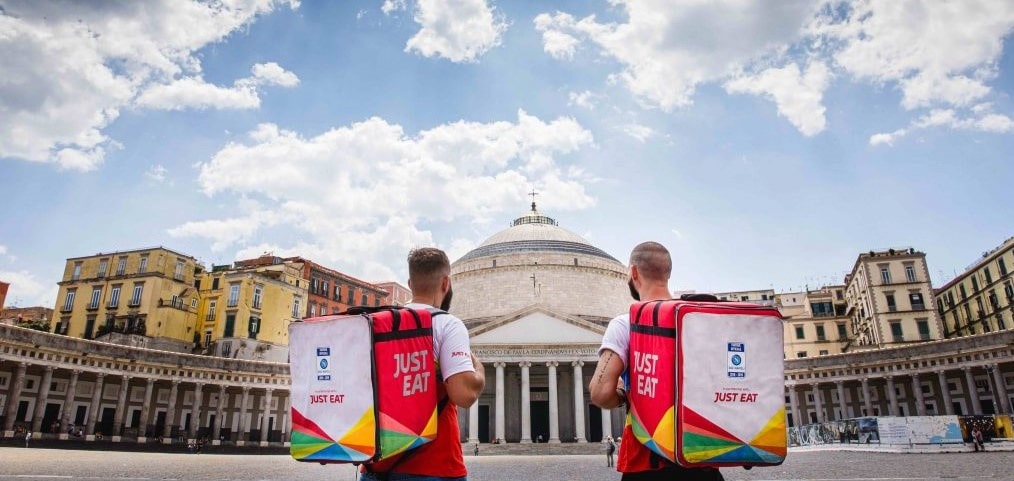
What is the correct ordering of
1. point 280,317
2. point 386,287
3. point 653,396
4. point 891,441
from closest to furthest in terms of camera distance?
point 653,396, point 891,441, point 280,317, point 386,287

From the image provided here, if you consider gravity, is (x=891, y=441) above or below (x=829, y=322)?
below

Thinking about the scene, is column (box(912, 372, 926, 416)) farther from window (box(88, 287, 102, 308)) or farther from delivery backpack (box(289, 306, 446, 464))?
window (box(88, 287, 102, 308))

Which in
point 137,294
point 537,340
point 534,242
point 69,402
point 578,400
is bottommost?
point 69,402

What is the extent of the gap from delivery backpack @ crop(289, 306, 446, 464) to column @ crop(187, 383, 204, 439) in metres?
40.7

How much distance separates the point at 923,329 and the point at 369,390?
53931 millimetres

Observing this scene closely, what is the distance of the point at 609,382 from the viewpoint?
3484mm

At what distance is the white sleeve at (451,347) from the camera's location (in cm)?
342

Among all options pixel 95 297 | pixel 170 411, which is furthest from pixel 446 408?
pixel 95 297

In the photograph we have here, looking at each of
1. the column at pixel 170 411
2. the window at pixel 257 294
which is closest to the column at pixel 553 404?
the column at pixel 170 411

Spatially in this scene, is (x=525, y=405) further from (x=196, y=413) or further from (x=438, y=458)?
(x=438, y=458)

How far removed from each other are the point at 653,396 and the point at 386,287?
71389 millimetres

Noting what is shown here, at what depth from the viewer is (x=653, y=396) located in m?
3.29

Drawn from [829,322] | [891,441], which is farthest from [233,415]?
[829,322]

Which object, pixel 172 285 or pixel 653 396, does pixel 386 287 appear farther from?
pixel 653 396
